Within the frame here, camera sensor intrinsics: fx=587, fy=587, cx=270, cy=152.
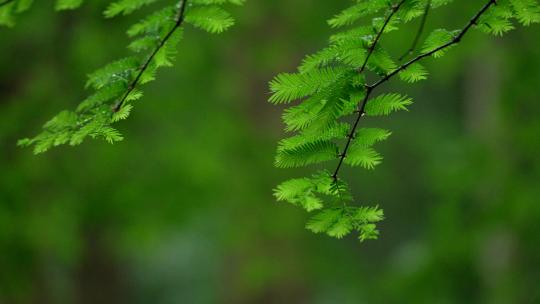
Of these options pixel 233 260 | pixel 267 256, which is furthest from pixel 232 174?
pixel 233 260

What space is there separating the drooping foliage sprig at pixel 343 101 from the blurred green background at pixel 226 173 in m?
2.85

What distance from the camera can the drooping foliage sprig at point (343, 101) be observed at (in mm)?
1462

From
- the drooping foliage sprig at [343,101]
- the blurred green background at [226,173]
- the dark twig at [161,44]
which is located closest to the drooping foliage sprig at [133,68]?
the dark twig at [161,44]

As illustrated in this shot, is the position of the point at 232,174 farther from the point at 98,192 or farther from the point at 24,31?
the point at 24,31

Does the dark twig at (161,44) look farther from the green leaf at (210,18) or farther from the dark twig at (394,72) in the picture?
the dark twig at (394,72)

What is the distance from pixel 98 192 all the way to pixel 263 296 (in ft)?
9.19

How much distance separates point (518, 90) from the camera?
4.42 m

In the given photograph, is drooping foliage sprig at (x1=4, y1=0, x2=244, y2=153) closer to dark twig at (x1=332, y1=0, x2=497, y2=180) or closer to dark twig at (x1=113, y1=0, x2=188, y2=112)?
dark twig at (x1=113, y1=0, x2=188, y2=112)

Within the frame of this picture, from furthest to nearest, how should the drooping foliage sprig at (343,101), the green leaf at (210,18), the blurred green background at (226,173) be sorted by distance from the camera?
the blurred green background at (226,173)
the green leaf at (210,18)
the drooping foliage sprig at (343,101)

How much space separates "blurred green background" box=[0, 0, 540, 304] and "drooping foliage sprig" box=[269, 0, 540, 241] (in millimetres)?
2847

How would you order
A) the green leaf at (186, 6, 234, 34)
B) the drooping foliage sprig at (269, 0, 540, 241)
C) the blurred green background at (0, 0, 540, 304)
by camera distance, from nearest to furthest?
1. the drooping foliage sprig at (269, 0, 540, 241)
2. the green leaf at (186, 6, 234, 34)
3. the blurred green background at (0, 0, 540, 304)

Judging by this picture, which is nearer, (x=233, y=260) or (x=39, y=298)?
(x=39, y=298)

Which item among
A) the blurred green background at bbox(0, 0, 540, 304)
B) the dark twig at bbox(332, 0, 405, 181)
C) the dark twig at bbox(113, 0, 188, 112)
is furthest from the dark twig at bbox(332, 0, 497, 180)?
the blurred green background at bbox(0, 0, 540, 304)

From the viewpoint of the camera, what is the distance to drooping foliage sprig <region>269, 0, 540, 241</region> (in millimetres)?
1462
